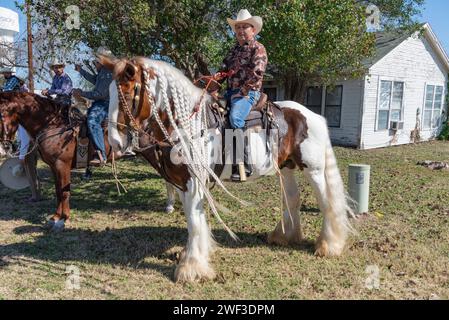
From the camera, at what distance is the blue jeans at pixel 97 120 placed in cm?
554

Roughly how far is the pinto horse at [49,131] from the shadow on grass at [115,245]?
1.53 feet

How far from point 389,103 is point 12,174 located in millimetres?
13191

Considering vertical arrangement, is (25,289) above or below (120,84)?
below

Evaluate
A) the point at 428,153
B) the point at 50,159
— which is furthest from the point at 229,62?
the point at 428,153

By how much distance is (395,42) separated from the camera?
1494 centimetres

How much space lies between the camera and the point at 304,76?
11414 millimetres

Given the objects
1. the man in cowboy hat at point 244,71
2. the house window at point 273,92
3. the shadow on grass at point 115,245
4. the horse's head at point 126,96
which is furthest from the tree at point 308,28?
the house window at point 273,92

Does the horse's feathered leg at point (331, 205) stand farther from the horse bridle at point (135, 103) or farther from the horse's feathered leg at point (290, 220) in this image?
the horse bridle at point (135, 103)

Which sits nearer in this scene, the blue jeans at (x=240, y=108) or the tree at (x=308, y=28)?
the blue jeans at (x=240, y=108)

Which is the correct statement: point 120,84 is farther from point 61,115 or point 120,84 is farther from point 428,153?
point 428,153

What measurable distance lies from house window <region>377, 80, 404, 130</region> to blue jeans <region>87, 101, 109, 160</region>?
11.7m

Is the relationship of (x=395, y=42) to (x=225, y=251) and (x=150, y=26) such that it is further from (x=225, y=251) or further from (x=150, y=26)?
(x=225, y=251)

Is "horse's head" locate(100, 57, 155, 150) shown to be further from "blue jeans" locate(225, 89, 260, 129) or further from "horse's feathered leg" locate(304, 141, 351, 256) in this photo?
"horse's feathered leg" locate(304, 141, 351, 256)
